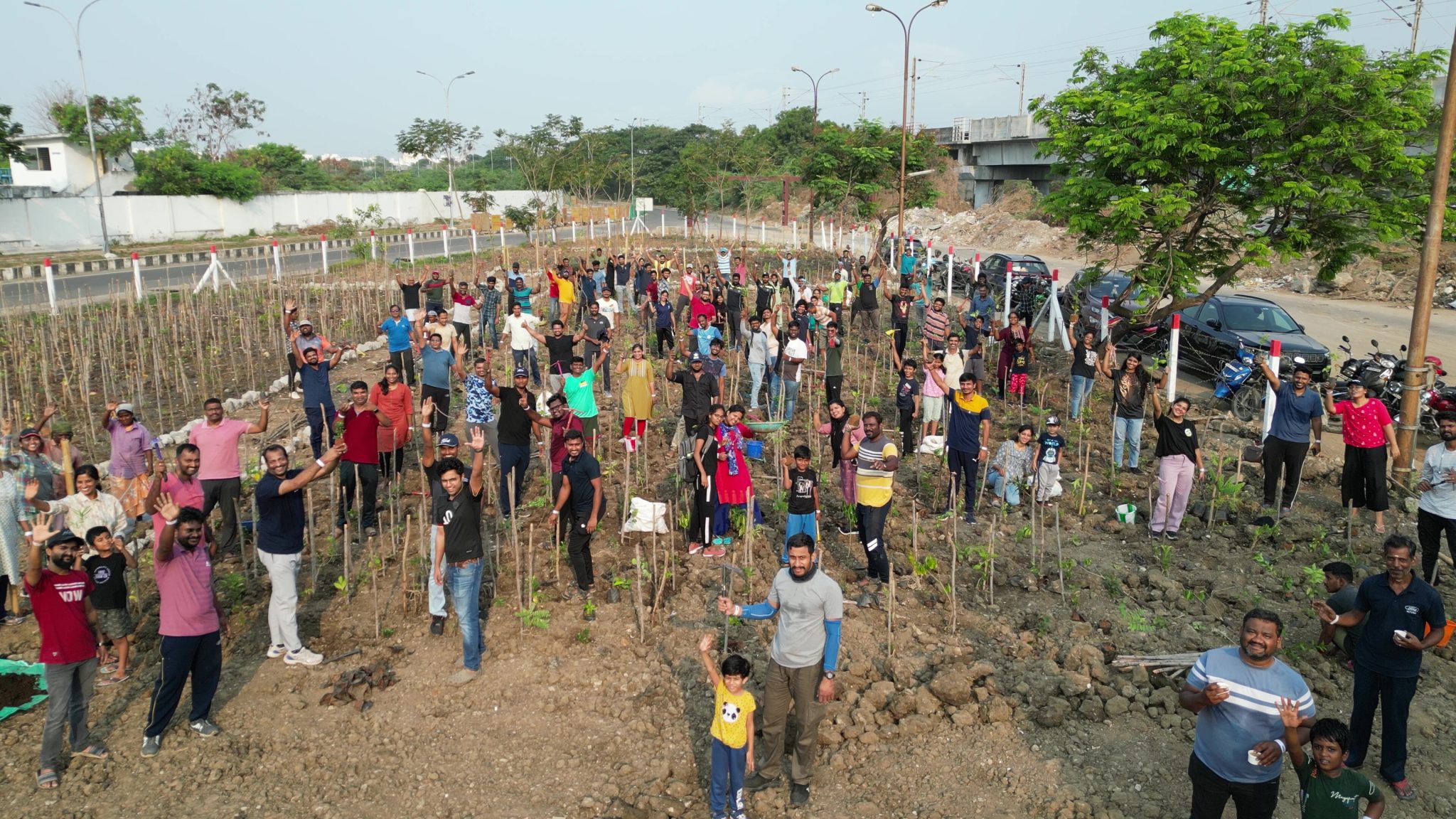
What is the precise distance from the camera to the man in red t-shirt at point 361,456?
8.77 m

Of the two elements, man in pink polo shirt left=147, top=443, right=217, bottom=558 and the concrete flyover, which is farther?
the concrete flyover

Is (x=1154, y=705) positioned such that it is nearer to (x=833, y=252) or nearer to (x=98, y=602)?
(x=98, y=602)

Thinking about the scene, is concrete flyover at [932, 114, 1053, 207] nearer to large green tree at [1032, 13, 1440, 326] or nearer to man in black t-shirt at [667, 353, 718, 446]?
large green tree at [1032, 13, 1440, 326]

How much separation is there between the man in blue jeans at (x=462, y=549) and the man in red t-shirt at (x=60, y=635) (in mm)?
2113

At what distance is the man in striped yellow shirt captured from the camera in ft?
26.2

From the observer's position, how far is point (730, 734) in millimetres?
5242

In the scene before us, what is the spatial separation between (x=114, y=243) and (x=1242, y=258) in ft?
132

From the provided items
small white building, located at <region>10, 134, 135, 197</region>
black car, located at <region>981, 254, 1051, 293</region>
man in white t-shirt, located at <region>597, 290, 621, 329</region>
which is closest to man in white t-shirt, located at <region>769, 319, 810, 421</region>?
man in white t-shirt, located at <region>597, 290, 621, 329</region>

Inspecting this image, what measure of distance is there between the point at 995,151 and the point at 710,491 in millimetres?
48394

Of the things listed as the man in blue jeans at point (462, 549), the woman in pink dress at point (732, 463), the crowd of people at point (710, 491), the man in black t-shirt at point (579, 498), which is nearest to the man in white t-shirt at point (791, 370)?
the crowd of people at point (710, 491)

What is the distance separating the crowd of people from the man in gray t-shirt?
0.02m

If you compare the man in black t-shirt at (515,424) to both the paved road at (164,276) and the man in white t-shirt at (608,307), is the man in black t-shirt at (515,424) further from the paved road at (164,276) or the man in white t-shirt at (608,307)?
the paved road at (164,276)

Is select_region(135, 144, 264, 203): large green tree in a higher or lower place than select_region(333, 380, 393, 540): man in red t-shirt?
higher

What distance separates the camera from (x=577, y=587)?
26.6 feet
